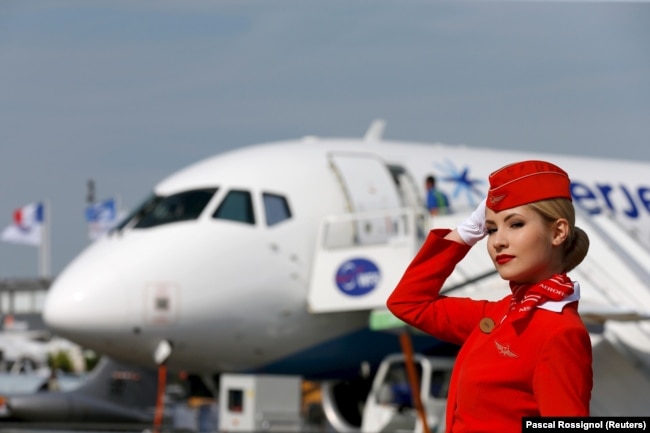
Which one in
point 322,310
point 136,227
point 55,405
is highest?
point 136,227

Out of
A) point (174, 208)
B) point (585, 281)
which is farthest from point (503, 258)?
point (174, 208)

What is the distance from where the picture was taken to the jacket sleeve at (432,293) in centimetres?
292

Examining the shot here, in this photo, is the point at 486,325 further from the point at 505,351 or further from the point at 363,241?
the point at 363,241

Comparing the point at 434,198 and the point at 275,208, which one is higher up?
the point at 434,198

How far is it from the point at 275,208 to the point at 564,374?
12967 millimetres

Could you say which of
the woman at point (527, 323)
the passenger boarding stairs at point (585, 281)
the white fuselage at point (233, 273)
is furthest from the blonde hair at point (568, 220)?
the white fuselage at point (233, 273)

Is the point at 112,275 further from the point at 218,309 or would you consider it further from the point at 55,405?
the point at 55,405

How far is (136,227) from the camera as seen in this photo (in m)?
15.3

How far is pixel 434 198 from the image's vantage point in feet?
50.5

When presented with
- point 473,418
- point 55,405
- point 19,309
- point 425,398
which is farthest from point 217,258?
point 19,309

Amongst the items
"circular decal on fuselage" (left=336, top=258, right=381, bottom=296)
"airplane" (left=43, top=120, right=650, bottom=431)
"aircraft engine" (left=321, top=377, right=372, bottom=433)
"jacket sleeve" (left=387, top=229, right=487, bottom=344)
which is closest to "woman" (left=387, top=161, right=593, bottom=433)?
"jacket sleeve" (left=387, top=229, right=487, bottom=344)

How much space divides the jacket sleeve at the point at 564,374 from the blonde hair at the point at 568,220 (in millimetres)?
219

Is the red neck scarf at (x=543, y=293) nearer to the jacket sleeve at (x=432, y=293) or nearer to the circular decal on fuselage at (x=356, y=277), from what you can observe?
the jacket sleeve at (x=432, y=293)

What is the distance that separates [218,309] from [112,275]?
1255 mm
